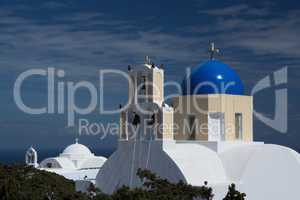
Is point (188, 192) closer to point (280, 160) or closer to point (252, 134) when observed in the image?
point (280, 160)

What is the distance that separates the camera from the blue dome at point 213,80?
59.8 feet

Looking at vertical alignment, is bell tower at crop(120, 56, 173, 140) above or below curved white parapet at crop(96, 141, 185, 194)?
above

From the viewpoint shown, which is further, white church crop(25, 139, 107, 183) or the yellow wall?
white church crop(25, 139, 107, 183)

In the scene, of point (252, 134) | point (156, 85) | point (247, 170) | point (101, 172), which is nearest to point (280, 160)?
point (247, 170)

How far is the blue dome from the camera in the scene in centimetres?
1822

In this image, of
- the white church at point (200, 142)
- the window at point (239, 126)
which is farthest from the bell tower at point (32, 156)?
the window at point (239, 126)

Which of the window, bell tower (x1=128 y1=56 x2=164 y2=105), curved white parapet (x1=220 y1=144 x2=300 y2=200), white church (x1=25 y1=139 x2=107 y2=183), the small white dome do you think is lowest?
white church (x1=25 y1=139 x2=107 y2=183)

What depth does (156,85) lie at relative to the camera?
16.7 meters

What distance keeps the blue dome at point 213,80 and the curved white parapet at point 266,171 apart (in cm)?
272

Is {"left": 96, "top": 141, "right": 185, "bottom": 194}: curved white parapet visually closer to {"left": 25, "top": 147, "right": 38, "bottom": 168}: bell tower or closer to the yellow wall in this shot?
the yellow wall

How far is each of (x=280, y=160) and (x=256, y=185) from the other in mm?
1181

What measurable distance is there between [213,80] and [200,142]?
7.71 feet

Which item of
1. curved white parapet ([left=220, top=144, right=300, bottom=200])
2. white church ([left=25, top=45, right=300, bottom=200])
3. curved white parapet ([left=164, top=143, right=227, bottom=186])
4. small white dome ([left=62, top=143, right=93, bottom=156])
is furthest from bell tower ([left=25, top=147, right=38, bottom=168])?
curved white parapet ([left=220, top=144, right=300, bottom=200])

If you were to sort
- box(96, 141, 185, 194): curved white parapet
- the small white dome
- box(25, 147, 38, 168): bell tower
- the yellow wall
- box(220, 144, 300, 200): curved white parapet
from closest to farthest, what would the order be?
box(96, 141, 185, 194): curved white parapet < box(220, 144, 300, 200): curved white parapet < the yellow wall < box(25, 147, 38, 168): bell tower < the small white dome
